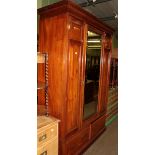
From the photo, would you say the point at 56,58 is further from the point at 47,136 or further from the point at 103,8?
the point at 103,8

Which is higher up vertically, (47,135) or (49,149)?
(47,135)

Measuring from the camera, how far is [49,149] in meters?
1.83

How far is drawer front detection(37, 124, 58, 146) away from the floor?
1.00 meters

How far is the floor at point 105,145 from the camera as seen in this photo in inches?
104

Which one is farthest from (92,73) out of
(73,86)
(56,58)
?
(56,58)

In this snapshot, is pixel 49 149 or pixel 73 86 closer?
pixel 49 149

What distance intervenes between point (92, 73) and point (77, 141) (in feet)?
3.72

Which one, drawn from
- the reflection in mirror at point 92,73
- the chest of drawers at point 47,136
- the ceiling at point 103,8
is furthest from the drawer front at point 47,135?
the ceiling at point 103,8

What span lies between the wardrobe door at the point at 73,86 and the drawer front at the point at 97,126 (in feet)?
2.10

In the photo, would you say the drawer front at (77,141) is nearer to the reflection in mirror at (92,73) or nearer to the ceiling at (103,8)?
the reflection in mirror at (92,73)

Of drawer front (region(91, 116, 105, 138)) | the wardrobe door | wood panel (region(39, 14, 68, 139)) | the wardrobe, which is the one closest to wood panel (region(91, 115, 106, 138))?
drawer front (region(91, 116, 105, 138))
